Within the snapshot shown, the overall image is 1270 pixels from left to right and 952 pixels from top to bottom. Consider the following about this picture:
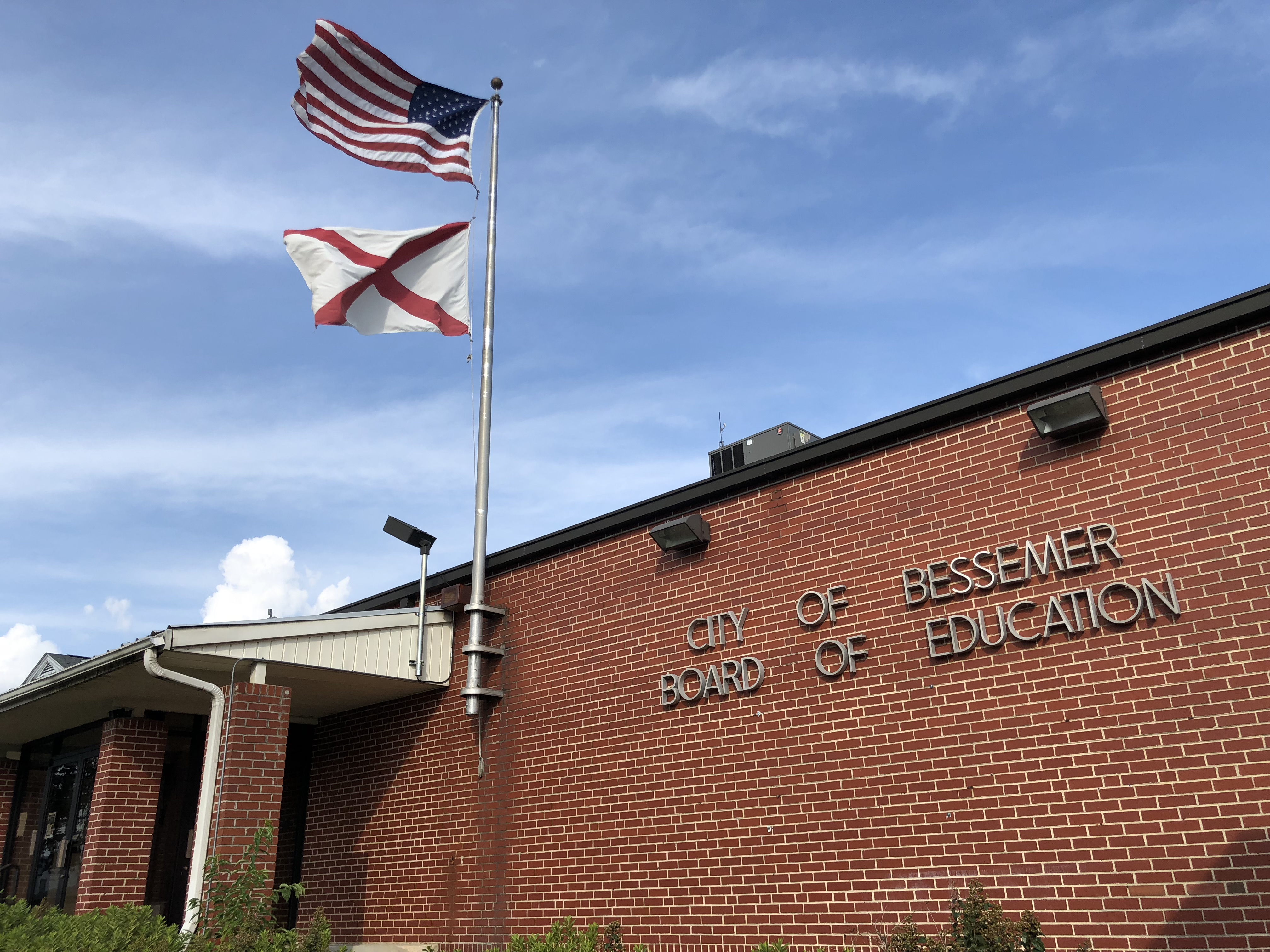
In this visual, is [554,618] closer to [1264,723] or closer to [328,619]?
[328,619]

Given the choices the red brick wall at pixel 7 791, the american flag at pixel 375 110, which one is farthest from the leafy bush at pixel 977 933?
the red brick wall at pixel 7 791

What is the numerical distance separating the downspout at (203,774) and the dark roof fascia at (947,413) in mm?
3446

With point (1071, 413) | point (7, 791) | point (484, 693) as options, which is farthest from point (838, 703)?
point (7, 791)

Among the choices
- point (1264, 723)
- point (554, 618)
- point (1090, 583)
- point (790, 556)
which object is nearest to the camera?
point (1264, 723)

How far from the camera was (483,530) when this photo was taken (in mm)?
11836

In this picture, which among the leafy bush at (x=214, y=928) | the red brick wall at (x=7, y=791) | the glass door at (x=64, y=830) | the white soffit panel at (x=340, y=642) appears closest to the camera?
the leafy bush at (x=214, y=928)

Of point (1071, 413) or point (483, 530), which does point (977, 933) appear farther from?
point (483, 530)

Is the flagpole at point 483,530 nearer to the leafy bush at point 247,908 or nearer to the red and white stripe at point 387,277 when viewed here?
the red and white stripe at point 387,277

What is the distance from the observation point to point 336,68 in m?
11.9

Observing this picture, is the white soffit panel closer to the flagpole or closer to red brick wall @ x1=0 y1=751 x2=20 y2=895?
the flagpole

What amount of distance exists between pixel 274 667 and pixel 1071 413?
8.31m

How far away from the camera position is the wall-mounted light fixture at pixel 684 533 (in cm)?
984

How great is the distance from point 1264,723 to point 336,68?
11.1m

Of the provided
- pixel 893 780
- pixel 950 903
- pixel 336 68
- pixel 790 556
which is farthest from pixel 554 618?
pixel 336 68
